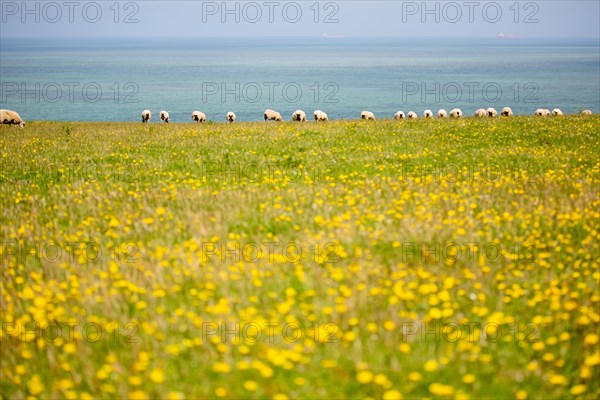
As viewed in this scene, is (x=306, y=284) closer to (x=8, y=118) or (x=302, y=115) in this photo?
(x=302, y=115)

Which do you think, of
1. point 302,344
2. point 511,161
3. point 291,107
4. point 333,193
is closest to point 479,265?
point 302,344

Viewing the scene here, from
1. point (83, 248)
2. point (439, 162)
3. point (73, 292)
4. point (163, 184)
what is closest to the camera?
point (73, 292)

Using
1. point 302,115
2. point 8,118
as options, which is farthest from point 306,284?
point 8,118

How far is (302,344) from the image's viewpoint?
4914 millimetres

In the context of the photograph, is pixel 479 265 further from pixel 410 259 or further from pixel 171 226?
pixel 171 226

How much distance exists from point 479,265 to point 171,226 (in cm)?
506

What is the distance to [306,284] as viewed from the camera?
6051mm

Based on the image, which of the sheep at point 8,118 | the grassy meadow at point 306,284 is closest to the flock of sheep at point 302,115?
the sheep at point 8,118

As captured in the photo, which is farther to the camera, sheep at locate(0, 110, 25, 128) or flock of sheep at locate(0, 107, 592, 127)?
flock of sheep at locate(0, 107, 592, 127)

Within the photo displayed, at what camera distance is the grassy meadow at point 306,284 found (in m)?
4.49

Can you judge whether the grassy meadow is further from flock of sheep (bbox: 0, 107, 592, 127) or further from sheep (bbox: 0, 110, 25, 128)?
sheep (bbox: 0, 110, 25, 128)

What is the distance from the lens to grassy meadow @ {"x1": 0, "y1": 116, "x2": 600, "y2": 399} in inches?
177

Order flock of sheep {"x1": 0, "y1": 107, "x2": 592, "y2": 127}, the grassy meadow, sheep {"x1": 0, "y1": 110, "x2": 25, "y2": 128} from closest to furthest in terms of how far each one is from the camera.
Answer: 1. the grassy meadow
2. sheep {"x1": 0, "y1": 110, "x2": 25, "y2": 128}
3. flock of sheep {"x1": 0, "y1": 107, "x2": 592, "y2": 127}

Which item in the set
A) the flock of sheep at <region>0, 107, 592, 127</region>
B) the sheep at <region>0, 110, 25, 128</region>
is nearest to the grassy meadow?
the flock of sheep at <region>0, 107, 592, 127</region>
